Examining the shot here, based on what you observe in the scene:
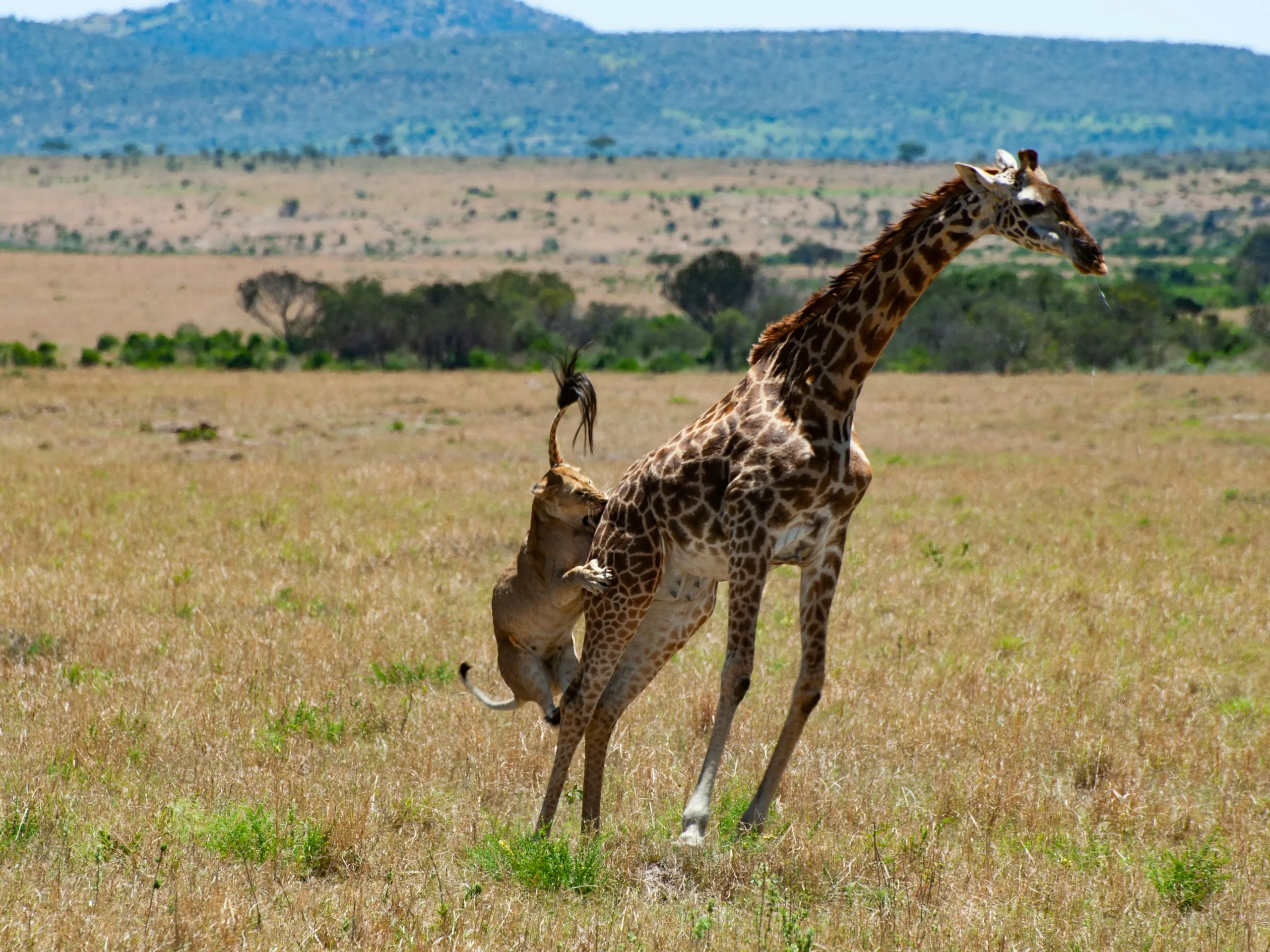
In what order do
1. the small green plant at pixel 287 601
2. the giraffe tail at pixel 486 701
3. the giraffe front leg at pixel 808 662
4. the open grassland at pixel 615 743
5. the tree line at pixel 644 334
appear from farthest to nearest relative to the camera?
the tree line at pixel 644 334
the small green plant at pixel 287 601
the giraffe tail at pixel 486 701
the giraffe front leg at pixel 808 662
the open grassland at pixel 615 743

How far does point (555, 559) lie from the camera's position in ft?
22.0

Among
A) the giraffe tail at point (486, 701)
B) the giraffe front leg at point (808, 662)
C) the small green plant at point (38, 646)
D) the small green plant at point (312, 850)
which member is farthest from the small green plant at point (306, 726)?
the giraffe front leg at point (808, 662)

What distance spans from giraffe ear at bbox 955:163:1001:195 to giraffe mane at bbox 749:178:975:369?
0.11 meters

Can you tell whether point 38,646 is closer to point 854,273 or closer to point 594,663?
point 594,663

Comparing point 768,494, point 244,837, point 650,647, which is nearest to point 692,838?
point 650,647

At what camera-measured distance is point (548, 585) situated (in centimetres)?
663

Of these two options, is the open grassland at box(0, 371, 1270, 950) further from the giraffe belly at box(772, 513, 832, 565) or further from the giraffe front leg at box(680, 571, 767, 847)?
the giraffe belly at box(772, 513, 832, 565)

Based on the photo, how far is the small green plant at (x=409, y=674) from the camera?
Result: 848 cm

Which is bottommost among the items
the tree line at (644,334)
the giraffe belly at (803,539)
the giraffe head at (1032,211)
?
the tree line at (644,334)

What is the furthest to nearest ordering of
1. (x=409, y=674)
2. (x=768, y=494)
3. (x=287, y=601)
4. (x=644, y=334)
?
(x=644, y=334), (x=287, y=601), (x=409, y=674), (x=768, y=494)

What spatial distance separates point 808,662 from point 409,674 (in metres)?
3.55

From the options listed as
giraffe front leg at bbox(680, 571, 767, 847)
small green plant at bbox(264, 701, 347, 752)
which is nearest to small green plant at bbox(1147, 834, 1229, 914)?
giraffe front leg at bbox(680, 571, 767, 847)

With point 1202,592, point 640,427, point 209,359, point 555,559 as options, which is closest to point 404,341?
point 209,359

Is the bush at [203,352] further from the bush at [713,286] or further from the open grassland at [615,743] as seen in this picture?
the open grassland at [615,743]
